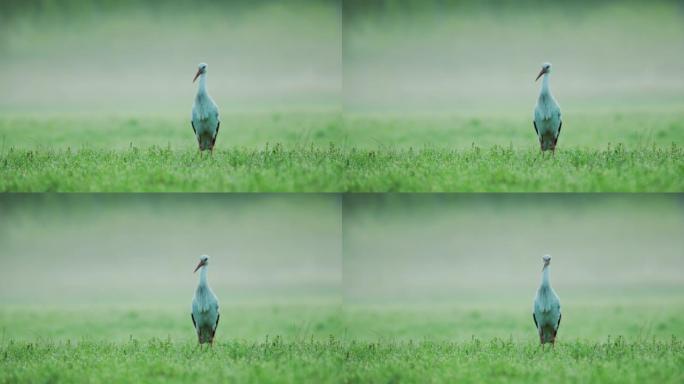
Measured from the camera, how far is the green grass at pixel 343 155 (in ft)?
12.1

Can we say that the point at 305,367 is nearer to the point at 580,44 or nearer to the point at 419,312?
the point at 419,312

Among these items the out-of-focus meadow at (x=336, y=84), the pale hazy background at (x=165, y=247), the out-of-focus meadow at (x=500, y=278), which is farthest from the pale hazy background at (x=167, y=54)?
the out-of-focus meadow at (x=500, y=278)

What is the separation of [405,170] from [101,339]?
1.37 meters

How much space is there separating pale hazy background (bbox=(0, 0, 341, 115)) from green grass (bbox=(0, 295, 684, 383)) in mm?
833

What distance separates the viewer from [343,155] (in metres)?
3.73

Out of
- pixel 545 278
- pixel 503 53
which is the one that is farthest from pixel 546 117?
pixel 545 278

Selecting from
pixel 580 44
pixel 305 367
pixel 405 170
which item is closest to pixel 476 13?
pixel 580 44

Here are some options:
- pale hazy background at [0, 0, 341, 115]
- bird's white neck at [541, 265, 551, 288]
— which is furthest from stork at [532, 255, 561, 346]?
pale hazy background at [0, 0, 341, 115]

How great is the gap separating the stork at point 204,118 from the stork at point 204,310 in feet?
1.52

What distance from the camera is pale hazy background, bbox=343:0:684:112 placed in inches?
146

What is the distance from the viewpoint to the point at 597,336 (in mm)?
3701

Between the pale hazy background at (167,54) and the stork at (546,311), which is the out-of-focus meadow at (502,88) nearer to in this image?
the pale hazy background at (167,54)

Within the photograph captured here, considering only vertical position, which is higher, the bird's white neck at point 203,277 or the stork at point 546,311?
the bird's white neck at point 203,277

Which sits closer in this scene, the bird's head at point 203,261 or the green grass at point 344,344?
the green grass at point 344,344
